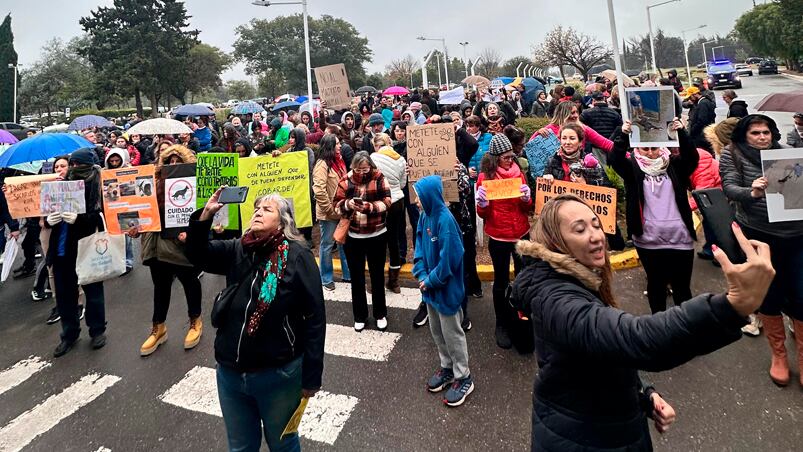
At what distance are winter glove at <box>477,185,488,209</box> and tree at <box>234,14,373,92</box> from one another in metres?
64.9

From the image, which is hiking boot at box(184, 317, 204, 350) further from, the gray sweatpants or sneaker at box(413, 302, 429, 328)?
the gray sweatpants

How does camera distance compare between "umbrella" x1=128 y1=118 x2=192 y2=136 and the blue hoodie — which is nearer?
the blue hoodie

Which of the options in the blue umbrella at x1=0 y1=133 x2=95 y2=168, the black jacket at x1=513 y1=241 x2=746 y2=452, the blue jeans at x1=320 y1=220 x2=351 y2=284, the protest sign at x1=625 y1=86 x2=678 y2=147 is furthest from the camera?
the blue jeans at x1=320 y1=220 x2=351 y2=284

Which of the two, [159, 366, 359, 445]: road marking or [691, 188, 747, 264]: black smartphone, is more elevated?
[691, 188, 747, 264]: black smartphone

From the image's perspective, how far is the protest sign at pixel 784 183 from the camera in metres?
2.98

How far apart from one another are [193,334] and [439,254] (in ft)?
10.1

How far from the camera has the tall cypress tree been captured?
47281 mm

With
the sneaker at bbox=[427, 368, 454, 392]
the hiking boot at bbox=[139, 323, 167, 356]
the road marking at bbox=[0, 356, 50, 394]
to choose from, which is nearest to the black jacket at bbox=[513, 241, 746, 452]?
the sneaker at bbox=[427, 368, 454, 392]

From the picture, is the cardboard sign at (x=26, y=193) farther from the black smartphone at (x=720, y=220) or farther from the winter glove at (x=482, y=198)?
the black smartphone at (x=720, y=220)

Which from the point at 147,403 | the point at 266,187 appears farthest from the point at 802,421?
the point at 266,187

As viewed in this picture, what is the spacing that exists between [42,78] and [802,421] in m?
69.2

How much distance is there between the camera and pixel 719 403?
10.7 ft

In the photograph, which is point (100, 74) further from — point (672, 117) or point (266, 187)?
point (672, 117)

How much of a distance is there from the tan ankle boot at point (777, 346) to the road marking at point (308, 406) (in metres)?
3.35
